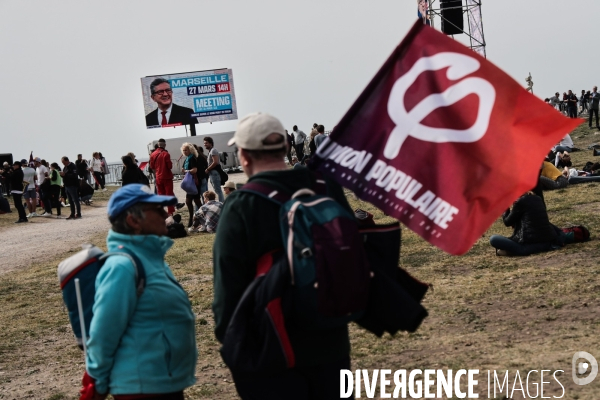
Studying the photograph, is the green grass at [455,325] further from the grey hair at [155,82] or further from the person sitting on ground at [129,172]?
the grey hair at [155,82]

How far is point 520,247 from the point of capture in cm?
1112

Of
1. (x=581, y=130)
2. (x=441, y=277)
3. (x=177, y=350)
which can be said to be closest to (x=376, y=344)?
(x=441, y=277)

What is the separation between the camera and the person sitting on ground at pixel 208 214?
16991 millimetres

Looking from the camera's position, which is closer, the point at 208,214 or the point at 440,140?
the point at 440,140

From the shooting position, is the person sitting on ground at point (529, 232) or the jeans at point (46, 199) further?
the jeans at point (46, 199)

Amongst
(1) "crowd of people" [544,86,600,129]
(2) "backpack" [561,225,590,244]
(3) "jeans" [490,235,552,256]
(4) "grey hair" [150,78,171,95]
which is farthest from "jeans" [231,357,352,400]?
(4) "grey hair" [150,78,171,95]

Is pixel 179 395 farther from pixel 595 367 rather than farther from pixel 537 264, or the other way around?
pixel 537 264

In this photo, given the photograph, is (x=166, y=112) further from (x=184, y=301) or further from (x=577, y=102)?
(x=184, y=301)

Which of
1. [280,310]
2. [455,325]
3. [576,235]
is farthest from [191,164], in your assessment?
[280,310]

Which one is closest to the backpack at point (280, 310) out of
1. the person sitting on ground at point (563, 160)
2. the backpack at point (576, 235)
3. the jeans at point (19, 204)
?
the backpack at point (576, 235)

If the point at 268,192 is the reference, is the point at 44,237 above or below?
below

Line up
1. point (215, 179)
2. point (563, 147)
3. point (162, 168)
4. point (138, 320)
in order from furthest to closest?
point (563, 147), point (215, 179), point (162, 168), point (138, 320)

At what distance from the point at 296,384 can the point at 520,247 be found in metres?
8.16

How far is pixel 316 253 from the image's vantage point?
3.26 m
